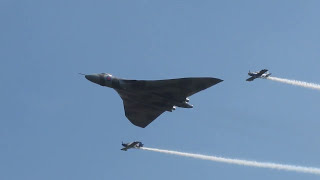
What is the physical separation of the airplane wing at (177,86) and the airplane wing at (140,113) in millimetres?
6213

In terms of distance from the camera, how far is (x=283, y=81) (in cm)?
9688

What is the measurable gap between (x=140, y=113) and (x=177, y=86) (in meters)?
11.3

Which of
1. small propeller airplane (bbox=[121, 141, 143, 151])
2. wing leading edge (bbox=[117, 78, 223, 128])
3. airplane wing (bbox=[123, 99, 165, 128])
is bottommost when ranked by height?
small propeller airplane (bbox=[121, 141, 143, 151])

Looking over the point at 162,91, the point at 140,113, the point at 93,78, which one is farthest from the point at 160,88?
the point at 140,113

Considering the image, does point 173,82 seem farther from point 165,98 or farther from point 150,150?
point 150,150

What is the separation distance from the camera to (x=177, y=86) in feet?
319

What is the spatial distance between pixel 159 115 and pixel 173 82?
33.6 ft

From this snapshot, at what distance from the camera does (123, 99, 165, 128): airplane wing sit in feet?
342

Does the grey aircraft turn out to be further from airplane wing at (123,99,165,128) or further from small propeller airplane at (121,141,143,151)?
small propeller airplane at (121,141,143,151)

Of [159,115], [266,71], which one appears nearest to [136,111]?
[159,115]

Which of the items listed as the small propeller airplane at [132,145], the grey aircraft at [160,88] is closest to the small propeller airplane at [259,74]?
the grey aircraft at [160,88]

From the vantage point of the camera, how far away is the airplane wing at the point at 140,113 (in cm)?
10412

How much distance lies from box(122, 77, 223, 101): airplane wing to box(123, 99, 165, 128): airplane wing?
6213mm

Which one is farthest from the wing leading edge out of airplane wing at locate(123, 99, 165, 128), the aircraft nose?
the aircraft nose
